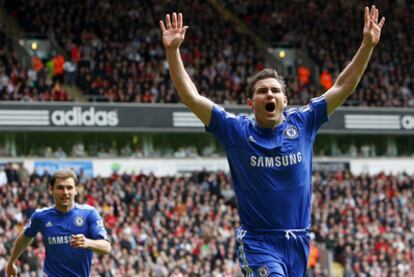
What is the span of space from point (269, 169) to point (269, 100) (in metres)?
0.52

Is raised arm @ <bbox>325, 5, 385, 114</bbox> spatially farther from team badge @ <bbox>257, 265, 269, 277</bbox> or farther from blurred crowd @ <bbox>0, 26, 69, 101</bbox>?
blurred crowd @ <bbox>0, 26, 69, 101</bbox>

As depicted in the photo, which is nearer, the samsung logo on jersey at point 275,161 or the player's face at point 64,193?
the samsung logo on jersey at point 275,161

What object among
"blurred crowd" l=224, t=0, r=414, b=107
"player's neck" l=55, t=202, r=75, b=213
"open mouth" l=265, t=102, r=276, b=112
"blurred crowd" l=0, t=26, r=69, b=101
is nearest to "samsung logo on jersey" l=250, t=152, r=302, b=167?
"open mouth" l=265, t=102, r=276, b=112

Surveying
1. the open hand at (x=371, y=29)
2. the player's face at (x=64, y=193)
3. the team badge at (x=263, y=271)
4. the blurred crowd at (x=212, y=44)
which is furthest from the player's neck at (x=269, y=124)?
the blurred crowd at (x=212, y=44)

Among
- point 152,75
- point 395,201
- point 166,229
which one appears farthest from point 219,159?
point 166,229

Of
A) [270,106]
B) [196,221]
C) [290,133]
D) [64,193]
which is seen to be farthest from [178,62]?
[196,221]

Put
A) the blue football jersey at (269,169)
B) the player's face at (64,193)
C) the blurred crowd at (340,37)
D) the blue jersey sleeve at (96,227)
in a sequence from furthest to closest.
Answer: the blurred crowd at (340,37)
the player's face at (64,193)
the blue jersey sleeve at (96,227)
the blue football jersey at (269,169)

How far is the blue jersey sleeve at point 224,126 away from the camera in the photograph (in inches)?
321

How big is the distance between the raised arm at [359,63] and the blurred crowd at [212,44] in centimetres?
2714

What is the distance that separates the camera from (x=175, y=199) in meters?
29.7

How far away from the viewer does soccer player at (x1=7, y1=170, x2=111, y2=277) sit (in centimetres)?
1127

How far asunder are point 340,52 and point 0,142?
1481cm

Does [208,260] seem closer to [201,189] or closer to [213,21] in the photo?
[201,189]

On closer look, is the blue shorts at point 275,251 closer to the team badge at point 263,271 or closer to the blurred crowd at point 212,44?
the team badge at point 263,271
